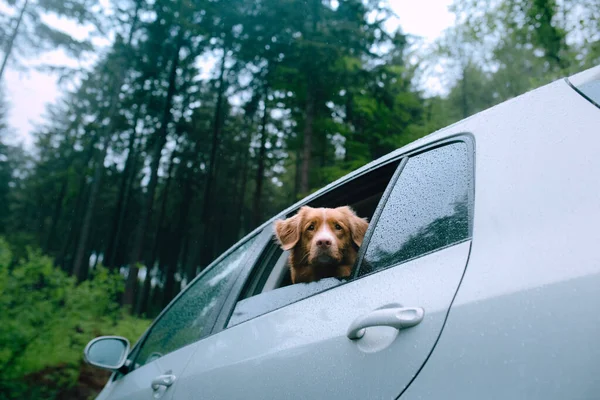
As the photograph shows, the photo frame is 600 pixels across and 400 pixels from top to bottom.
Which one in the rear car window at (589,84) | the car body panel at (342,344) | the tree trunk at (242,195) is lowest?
the car body panel at (342,344)

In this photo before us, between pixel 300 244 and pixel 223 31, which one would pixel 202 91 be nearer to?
pixel 223 31

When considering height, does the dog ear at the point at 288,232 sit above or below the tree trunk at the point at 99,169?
below

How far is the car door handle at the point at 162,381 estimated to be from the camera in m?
2.34

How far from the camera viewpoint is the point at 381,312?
1.29 metres

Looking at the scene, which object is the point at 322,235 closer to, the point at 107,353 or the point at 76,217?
the point at 107,353

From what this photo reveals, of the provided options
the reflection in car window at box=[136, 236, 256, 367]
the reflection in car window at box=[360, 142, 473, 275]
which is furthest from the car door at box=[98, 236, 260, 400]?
the reflection in car window at box=[360, 142, 473, 275]

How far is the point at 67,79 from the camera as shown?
748 inches

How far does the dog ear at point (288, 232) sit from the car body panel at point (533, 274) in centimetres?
108

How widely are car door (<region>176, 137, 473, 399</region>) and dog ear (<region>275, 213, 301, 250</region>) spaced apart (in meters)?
0.44

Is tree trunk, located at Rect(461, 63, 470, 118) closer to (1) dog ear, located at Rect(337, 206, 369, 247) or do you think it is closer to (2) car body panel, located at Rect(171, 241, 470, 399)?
(1) dog ear, located at Rect(337, 206, 369, 247)

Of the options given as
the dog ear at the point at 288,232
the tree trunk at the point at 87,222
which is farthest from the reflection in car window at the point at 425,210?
the tree trunk at the point at 87,222

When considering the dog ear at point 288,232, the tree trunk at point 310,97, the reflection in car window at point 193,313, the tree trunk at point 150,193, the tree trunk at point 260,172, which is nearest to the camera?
the dog ear at point 288,232

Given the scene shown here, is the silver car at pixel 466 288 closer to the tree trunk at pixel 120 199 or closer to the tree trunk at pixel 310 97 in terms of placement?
the tree trunk at pixel 310 97

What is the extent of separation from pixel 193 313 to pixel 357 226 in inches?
54.2
